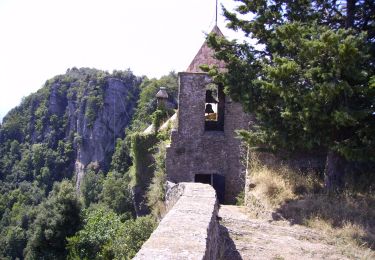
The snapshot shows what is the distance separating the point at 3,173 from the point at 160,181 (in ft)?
226

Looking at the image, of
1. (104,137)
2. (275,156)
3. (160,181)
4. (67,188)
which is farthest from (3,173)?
(275,156)

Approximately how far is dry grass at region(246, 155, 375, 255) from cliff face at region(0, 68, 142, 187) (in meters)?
53.1

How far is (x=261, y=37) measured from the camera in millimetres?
9102

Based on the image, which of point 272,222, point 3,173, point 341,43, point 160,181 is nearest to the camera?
point 341,43

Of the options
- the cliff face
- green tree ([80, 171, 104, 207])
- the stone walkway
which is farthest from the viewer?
the cliff face

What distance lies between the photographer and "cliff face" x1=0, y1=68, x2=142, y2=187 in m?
64.9

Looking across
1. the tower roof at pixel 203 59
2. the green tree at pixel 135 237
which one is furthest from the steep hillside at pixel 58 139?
the tower roof at pixel 203 59

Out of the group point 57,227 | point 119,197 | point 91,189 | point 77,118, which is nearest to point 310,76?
point 57,227

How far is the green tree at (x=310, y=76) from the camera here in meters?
6.25

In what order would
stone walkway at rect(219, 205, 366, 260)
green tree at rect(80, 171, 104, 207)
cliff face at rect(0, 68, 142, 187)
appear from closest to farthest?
1. stone walkway at rect(219, 205, 366, 260)
2. green tree at rect(80, 171, 104, 207)
3. cliff face at rect(0, 68, 142, 187)

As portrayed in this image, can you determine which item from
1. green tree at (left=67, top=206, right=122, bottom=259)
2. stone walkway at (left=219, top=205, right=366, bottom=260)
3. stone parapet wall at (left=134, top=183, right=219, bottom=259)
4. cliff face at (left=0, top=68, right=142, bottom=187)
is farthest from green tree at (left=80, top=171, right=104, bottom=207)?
stone parapet wall at (left=134, top=183, right=219, bottom=259)

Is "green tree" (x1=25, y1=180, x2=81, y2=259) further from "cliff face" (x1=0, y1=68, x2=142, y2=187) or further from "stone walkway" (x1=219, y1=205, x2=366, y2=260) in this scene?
"cliff face" (x1=0, y1=68, x2=142, y2=187)

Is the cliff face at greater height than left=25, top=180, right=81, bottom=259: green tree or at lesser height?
greater

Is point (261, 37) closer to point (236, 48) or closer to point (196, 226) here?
point (236, 48)
